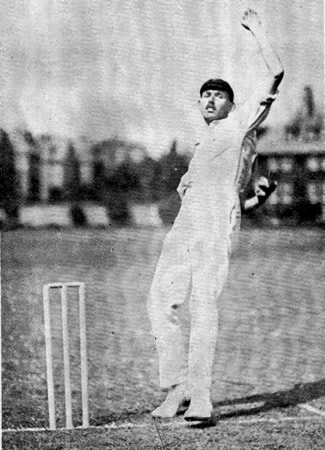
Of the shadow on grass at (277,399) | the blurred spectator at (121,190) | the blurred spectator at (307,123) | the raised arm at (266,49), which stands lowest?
the shadow on grass at (277,399)

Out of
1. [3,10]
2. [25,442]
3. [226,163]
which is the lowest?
[25,442]

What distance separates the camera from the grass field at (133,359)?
4410 millimetres

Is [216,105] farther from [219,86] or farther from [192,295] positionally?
[192,295]

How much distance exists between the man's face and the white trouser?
1.55 ft

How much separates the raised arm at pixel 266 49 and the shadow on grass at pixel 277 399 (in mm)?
1556

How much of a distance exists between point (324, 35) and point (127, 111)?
1185 millimetres

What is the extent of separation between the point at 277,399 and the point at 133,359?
2.62 ft

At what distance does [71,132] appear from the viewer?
17.5 feet

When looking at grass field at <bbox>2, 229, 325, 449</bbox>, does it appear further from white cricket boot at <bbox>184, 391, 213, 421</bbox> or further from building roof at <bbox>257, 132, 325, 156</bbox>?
building roof at <bbox>257, 132, 325, 156</bbox>

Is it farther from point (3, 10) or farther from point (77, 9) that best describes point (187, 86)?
point (3, 10)

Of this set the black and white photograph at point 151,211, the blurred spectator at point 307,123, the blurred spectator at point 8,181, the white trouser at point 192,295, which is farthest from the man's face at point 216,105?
the blurred spectator at point 8,181

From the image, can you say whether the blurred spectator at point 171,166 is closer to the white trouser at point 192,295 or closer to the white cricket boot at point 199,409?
the white trouser at point 192,295

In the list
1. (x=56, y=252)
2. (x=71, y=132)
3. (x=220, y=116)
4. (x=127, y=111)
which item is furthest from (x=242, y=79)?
(x=56, y=252)

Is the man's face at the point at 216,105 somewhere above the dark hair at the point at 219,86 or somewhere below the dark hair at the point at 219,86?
below
